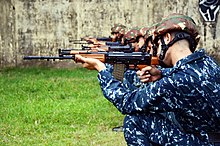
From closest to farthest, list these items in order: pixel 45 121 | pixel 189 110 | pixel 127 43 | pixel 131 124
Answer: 1. pixel 189 110
2. pixel 131 124
3. pixel 127 43
4. pixel 45 121

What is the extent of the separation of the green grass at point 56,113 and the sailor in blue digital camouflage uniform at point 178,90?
2.78m

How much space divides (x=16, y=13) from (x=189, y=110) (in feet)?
36.8

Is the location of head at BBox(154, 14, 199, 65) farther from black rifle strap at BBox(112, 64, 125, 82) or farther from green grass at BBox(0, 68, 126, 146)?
green grass at BBox(0, 68, 126, 146)

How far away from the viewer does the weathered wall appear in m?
14.4

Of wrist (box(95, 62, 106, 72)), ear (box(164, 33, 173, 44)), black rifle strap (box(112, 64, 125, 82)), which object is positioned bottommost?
black rifle strap (box(112, 64, 125, 82))

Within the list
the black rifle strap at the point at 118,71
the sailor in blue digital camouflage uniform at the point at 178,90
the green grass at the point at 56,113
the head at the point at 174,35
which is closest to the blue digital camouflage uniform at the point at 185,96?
the sailor in blue digital camouflage uniform at the point at 178,90


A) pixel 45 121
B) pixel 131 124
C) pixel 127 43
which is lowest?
pixel 45 121

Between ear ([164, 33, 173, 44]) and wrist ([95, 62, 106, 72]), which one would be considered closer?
ear ([164, 33, 173, 44])

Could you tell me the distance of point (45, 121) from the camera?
8.00m

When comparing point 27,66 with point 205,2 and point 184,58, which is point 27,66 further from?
point 184,58

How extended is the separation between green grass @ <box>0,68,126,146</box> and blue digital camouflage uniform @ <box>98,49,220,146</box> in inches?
113

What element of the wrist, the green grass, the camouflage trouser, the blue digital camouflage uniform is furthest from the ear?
the green grass

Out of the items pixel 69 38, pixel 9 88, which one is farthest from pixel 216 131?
pixel 69 38

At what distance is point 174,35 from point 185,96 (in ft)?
1.38
